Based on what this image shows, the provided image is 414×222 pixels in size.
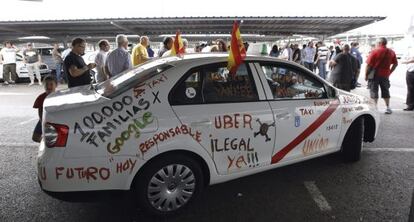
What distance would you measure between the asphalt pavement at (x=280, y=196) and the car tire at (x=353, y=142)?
0.12m

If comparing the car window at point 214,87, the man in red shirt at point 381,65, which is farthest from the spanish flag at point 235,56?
the man in red shirt at point 381,65

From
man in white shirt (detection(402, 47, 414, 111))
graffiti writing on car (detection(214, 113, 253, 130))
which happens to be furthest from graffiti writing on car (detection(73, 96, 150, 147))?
man in white shirt (detection(402, 47, 414, 111))

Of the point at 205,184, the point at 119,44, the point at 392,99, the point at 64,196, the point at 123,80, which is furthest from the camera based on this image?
the point at 392,99

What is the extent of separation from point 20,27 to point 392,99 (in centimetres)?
1937

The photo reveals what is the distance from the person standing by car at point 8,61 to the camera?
12.9 metres

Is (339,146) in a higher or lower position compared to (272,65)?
lower

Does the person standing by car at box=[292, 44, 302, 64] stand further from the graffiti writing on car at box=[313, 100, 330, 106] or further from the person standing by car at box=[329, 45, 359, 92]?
the graffiti writing on car at box=[313, 100, 330, 106]

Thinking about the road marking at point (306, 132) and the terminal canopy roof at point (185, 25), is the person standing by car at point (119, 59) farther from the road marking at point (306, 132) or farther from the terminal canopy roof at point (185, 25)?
the terminal canopy roof at point (185, 25)

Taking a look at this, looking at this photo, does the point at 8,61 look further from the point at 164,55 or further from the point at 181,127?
the point at 181,127

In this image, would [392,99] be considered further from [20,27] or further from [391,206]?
[20,27]

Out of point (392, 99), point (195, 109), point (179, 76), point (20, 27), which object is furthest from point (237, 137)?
point (20, 27)

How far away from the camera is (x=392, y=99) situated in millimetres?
9883

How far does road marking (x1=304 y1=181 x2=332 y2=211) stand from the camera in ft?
11.1

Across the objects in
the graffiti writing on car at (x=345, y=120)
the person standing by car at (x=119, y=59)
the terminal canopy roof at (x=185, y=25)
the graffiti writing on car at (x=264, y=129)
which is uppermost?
the terminal canopy roof at (x=185, y=25)
